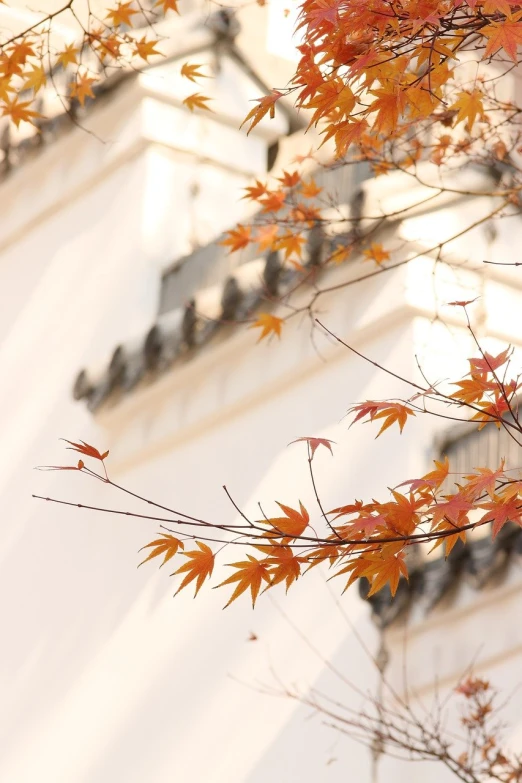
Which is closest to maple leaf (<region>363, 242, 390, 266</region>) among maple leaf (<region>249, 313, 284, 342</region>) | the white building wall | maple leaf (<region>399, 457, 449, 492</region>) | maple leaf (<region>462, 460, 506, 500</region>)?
the white building wall

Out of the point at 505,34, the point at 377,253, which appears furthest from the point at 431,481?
the point at 377,253

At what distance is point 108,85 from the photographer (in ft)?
18.9

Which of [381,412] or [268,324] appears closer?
[381,412]

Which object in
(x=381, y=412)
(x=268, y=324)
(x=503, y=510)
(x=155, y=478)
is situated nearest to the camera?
(x=503, y=510)

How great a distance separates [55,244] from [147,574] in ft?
6.54

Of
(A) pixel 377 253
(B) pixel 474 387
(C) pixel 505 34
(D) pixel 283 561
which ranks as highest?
(A) pixel 377 253

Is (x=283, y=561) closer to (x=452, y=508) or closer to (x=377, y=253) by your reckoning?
(x=452, y=508)

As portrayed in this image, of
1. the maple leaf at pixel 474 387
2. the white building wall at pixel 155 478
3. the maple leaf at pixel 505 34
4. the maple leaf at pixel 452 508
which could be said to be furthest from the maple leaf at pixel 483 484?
the white building wall at pixel 155 478

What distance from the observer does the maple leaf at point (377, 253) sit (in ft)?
12.6

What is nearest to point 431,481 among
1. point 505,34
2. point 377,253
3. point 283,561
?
point 283,561

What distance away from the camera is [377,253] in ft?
12.9

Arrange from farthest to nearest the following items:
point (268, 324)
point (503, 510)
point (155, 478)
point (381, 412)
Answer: point (155, 478)
point (268, 324)
point (381, 412)
point (503, 510)

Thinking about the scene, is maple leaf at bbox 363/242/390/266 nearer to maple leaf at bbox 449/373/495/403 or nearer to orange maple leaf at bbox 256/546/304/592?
maple leaf at bbox 449/373/495/403

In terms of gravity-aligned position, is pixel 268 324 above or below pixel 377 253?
below
